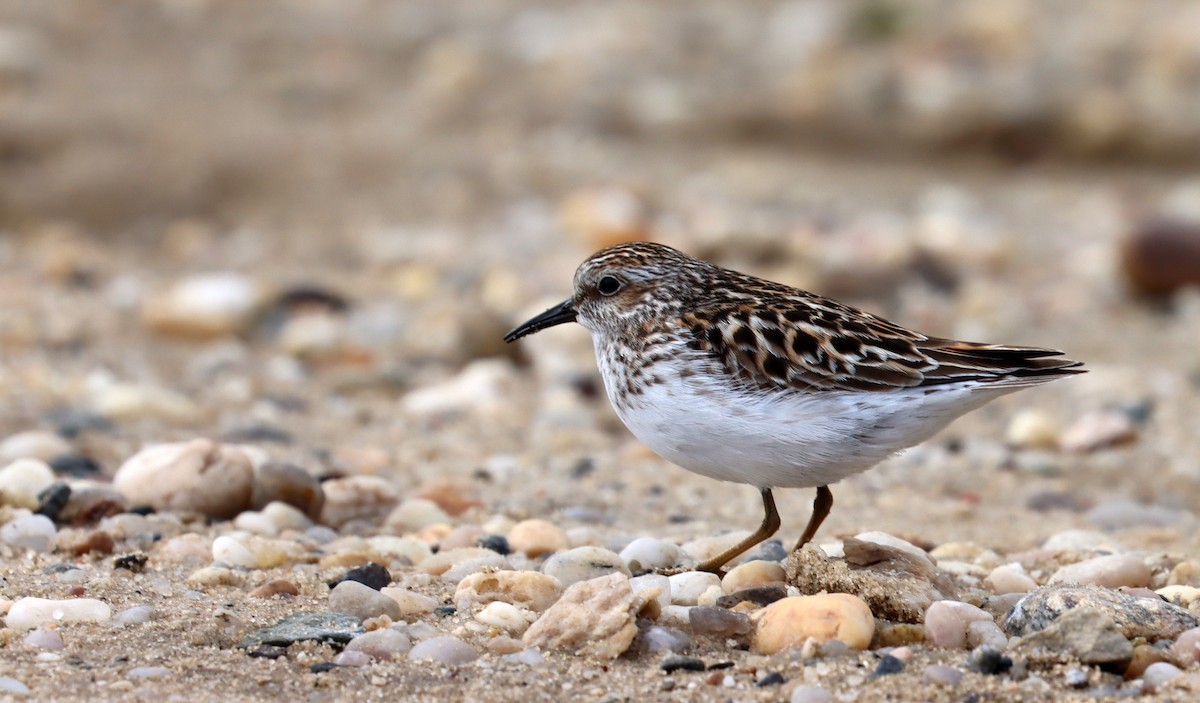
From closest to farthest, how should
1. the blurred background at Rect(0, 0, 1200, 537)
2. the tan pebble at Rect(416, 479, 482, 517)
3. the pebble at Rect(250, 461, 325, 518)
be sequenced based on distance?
the pebble at Rect(250, 461, 325, 518)
the tan pebble at Rect(416, 479, 482, 517)
the blurred background at Rect(0, 0, 1200, 537)

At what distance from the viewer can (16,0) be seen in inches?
485

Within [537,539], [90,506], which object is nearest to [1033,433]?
[537,539]

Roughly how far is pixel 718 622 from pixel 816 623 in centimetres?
28

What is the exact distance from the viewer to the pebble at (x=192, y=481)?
5164mm

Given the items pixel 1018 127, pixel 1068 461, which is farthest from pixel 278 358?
pixel 1018 127

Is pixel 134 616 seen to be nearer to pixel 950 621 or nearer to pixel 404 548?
pixel 404 548

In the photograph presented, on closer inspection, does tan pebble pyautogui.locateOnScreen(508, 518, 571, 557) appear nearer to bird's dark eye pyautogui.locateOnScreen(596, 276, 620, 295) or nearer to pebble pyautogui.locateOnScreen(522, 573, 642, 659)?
bird's dark eye pyautogui.locateOnScreen(596, 276, 620, 295)

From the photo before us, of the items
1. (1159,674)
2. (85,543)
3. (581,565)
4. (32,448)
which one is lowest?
(1159,674)

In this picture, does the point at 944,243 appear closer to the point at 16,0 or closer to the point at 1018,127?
the point at 1018,127

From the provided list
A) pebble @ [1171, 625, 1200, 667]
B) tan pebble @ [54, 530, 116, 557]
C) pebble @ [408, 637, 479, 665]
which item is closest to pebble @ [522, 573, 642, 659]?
pebble @ [408, 637, 479, 665]

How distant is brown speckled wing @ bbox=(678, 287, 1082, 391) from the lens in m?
4.22

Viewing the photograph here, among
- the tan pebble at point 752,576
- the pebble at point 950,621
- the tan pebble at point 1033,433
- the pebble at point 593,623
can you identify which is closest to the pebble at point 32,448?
the pebble at point 593,623

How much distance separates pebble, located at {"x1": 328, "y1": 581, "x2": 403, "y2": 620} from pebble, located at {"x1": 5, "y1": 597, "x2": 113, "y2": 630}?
2.07ft

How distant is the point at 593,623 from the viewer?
149 inches
